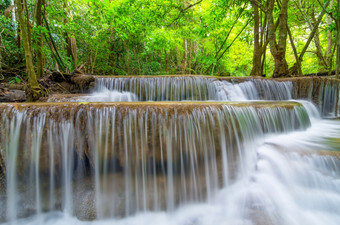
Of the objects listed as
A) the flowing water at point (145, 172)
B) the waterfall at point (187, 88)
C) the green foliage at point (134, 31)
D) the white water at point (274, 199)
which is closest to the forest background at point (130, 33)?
the green foliage at point (134, 31)

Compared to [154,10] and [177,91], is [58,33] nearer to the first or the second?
[154,10]

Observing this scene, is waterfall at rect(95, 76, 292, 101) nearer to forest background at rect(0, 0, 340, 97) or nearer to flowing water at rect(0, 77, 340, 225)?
forest background at rect(0, 0, 340, 97)

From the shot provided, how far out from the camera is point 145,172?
2.55 meters

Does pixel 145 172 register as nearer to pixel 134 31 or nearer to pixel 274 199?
pixel 274 199

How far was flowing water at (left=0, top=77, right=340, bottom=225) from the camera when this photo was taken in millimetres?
2365

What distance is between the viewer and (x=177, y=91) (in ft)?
19.6

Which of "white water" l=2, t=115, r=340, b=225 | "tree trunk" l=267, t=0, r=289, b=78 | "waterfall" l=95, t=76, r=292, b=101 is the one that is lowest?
"white water" l=2, t=115, r=340, b=225

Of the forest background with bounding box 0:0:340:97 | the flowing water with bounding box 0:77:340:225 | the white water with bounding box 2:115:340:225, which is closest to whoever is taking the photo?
the white water with bounding box 2:115:340:225

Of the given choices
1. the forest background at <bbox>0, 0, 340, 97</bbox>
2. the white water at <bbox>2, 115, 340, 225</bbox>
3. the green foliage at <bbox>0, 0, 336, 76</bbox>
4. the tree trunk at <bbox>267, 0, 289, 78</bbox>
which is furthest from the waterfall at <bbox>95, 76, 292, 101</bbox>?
the white water at <bbox>2, 115, 340, 225</bbox>

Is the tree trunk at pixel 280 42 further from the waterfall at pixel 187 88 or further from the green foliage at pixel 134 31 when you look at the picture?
the waterfall at pixel 187 88

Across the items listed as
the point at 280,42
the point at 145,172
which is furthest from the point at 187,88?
the point at 280,42

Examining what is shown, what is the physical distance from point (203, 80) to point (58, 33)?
6.31 m

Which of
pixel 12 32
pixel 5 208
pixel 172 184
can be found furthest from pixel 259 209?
pixel 12 32

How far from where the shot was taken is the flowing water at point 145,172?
2365mm
